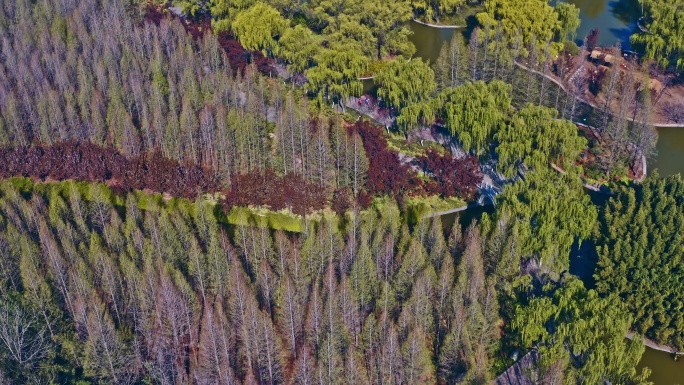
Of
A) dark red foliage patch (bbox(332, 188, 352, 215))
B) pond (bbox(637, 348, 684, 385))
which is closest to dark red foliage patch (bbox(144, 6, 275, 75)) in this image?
dark red foliage patch (bbox(332, 188, 352, 215))

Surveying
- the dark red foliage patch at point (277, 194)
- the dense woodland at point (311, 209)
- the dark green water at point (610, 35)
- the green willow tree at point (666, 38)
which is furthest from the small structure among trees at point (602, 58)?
the dark red foliage patch at point (277, 194)

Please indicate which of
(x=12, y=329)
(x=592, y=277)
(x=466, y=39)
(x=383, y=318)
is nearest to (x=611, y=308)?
(x=592, y=277)

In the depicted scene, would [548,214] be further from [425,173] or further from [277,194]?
[277,194]

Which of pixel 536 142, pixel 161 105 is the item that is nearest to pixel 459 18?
pixel 536 142

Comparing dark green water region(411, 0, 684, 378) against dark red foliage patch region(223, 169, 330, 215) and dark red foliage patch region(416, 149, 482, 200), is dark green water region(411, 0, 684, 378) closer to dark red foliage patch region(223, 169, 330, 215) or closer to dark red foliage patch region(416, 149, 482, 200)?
dark red foliage patch region(416, 149, 482, 200)

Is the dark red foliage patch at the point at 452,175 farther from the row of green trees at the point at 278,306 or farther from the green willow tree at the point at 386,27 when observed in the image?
the green willow tree at the point at 386,27

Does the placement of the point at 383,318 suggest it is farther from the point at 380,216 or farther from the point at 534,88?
the point at 534,88
